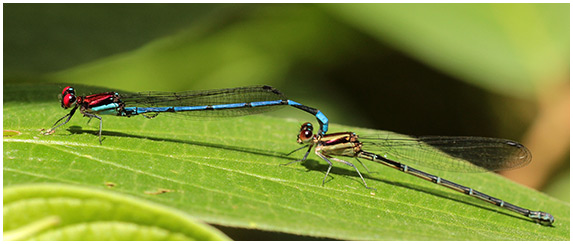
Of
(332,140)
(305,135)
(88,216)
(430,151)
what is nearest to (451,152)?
(430,151)

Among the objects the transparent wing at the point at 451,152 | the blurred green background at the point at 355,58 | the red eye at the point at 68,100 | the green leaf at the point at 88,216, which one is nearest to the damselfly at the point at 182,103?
the red eye at the point at 68,100

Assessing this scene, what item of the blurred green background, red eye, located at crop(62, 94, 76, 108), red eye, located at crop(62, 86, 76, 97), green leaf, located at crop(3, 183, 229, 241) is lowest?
green leaf, located at crop(3, 183, 229, 241)

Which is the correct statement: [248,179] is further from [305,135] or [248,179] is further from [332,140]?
[332,140]

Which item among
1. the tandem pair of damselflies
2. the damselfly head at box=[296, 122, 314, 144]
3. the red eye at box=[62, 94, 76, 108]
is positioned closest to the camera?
the red eye at box=[62, 94, 76, 108]

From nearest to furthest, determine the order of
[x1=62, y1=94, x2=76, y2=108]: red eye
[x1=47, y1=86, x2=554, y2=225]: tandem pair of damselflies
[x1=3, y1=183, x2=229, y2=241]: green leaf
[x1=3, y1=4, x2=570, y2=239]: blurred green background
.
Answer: [x1=3, y1=183, x2=229, y2=241]: green leaf → [x1=62, y1=94, x2=76, y2=108]: red eye → [x1=47, y1=86, x2=554, y2=225]: tandem pair of damselflies → [x1=3, y1=4, x2=570, y2=239]: blurred green background

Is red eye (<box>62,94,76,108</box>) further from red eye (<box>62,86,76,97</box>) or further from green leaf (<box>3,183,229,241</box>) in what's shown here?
green leaf (<box>3,183,229,241</box>)

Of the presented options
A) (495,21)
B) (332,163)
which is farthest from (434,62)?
(332,163)

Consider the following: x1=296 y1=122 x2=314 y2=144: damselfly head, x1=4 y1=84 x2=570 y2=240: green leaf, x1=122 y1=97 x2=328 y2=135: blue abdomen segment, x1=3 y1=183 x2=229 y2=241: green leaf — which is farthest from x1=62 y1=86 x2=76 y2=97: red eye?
x1=3 y1=183 x2=229 y2=241: green leaf

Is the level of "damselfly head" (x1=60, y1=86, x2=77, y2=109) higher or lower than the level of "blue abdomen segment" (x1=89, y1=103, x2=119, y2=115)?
higher
